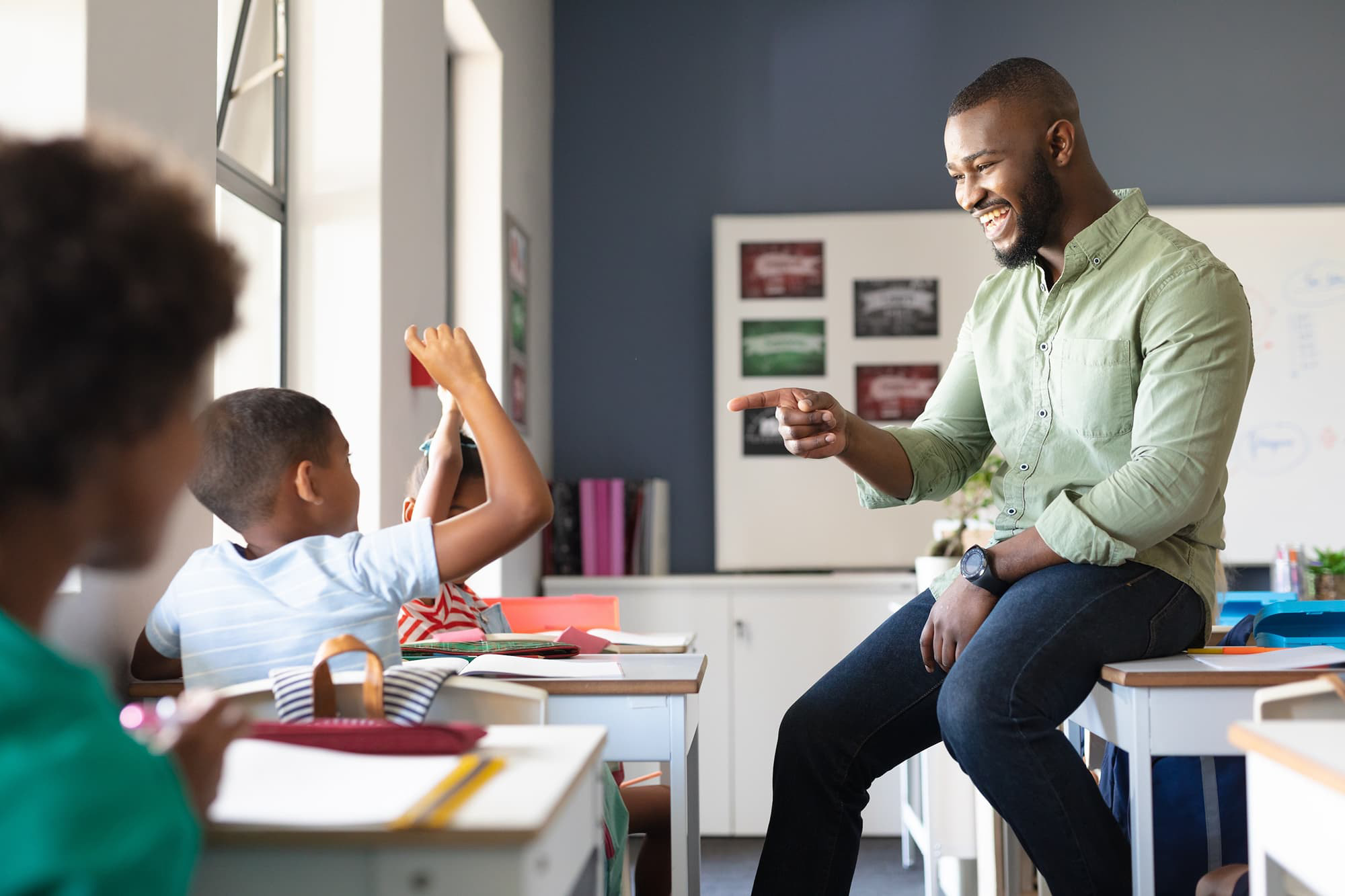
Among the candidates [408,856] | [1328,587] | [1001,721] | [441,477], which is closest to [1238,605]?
[1328,587]

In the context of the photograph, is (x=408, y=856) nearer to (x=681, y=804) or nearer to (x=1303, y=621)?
(x=681, y=804)

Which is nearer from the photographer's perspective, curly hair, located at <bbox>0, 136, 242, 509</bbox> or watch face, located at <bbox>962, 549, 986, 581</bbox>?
curly hair, located at <bbox>0, 136, 242, 509</bbox>

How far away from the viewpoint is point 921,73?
4.61m

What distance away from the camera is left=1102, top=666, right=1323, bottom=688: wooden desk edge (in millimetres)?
1472

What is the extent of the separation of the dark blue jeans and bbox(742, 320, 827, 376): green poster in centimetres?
251

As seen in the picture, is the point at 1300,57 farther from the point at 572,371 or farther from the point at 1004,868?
the point at 1004,868

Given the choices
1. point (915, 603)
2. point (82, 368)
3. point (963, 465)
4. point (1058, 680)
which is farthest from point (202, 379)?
point (963, 465)

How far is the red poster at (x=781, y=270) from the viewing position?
4.40 m

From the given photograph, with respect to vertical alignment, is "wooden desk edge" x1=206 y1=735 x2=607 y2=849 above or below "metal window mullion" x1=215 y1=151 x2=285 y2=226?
below

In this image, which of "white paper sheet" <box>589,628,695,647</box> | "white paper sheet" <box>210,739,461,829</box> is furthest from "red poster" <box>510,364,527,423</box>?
"white paper sheet" <box>210,739,461,829</box>

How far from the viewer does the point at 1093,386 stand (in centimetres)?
180

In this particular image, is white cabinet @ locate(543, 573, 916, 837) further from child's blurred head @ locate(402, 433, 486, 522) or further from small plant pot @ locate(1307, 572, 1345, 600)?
child's blurred head @ locate(402, 433, 486, 522)

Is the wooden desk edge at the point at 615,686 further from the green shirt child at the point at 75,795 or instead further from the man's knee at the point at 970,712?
the green shirt child at the point at 75,795

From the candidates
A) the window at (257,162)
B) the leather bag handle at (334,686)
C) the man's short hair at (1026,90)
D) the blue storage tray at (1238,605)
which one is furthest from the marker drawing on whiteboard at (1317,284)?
the leather bag handle at (334,686)
